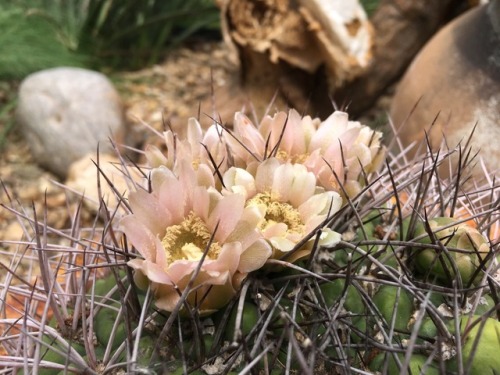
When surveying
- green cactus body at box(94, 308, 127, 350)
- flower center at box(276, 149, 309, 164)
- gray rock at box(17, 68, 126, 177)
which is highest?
flower center at box(276, 149, 309, 164)

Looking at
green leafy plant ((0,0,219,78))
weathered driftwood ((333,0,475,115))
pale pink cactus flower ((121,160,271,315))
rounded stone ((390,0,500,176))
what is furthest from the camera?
green leafy plant ((0,0,219,78))

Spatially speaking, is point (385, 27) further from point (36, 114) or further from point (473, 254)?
point (473, 254)

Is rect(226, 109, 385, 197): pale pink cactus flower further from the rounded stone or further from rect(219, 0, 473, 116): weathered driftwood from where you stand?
rect(219, 0, 473, 116): weathered driftwood

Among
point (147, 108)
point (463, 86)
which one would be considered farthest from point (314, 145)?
point (147, 108)

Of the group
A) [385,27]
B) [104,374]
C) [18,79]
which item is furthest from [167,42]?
[104,374]

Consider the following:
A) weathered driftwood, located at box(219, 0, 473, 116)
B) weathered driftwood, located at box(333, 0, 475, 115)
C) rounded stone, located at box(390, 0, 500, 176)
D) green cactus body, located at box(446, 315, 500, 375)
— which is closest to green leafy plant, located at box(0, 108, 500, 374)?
green cactus body, located at box(446, 315, 500, 375)

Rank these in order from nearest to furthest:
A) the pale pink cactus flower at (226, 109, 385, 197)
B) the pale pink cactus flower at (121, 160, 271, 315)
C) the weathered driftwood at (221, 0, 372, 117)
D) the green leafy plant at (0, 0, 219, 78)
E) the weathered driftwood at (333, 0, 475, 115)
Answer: the pale pink cactus flower at (121, 160, 271, 315) → the pale pink cactus flower at (226, 109, 385, 197) → the weathered driftwood at (221, 0, 372, 117) → the weathered driftwood at (333, 0, 475, 115) → the green leafy plant at (0, 0, 219, 78)

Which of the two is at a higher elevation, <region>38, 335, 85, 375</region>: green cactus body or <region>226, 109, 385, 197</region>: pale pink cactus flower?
<region>226, 109, 385, 197</region>: pale pink cactus flower

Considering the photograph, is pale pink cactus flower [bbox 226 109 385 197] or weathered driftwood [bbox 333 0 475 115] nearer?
pale pink cactus flower [bbox 226 109 385 197]

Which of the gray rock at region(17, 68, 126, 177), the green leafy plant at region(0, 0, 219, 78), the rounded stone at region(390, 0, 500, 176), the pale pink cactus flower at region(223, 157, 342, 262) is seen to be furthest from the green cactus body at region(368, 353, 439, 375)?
the green leafy plant at region(0, 0, 219, 78)
